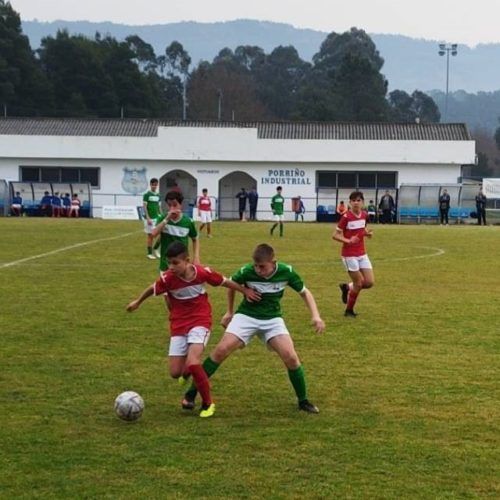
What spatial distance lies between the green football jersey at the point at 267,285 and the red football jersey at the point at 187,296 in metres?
0.22

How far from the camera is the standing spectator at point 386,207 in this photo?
52531 millimetres

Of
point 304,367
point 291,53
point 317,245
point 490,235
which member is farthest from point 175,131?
point 291,53

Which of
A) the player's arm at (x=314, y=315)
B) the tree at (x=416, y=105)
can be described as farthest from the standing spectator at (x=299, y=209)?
the tree at (x=416, y=105)

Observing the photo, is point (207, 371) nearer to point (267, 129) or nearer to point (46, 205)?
point (46, 205)

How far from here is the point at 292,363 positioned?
8.38 meters

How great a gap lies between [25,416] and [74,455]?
1264mm

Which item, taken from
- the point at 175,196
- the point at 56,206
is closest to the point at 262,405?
the point at 175,196

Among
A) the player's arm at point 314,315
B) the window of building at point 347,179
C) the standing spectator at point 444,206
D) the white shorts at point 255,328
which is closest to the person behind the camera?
the player's arm at point 314,315

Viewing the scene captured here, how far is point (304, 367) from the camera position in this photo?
410 inches

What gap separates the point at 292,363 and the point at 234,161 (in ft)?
164

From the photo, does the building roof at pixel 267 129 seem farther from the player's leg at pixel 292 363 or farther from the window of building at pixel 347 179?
the player's leg at pixel 292 363

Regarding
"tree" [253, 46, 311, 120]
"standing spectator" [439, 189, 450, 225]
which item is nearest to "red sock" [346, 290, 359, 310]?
"standing spectator" [439, 189, 450, 225]

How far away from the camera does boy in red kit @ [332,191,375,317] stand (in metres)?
14.6

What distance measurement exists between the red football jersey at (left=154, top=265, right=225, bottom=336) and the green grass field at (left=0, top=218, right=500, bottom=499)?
2.50 ft
